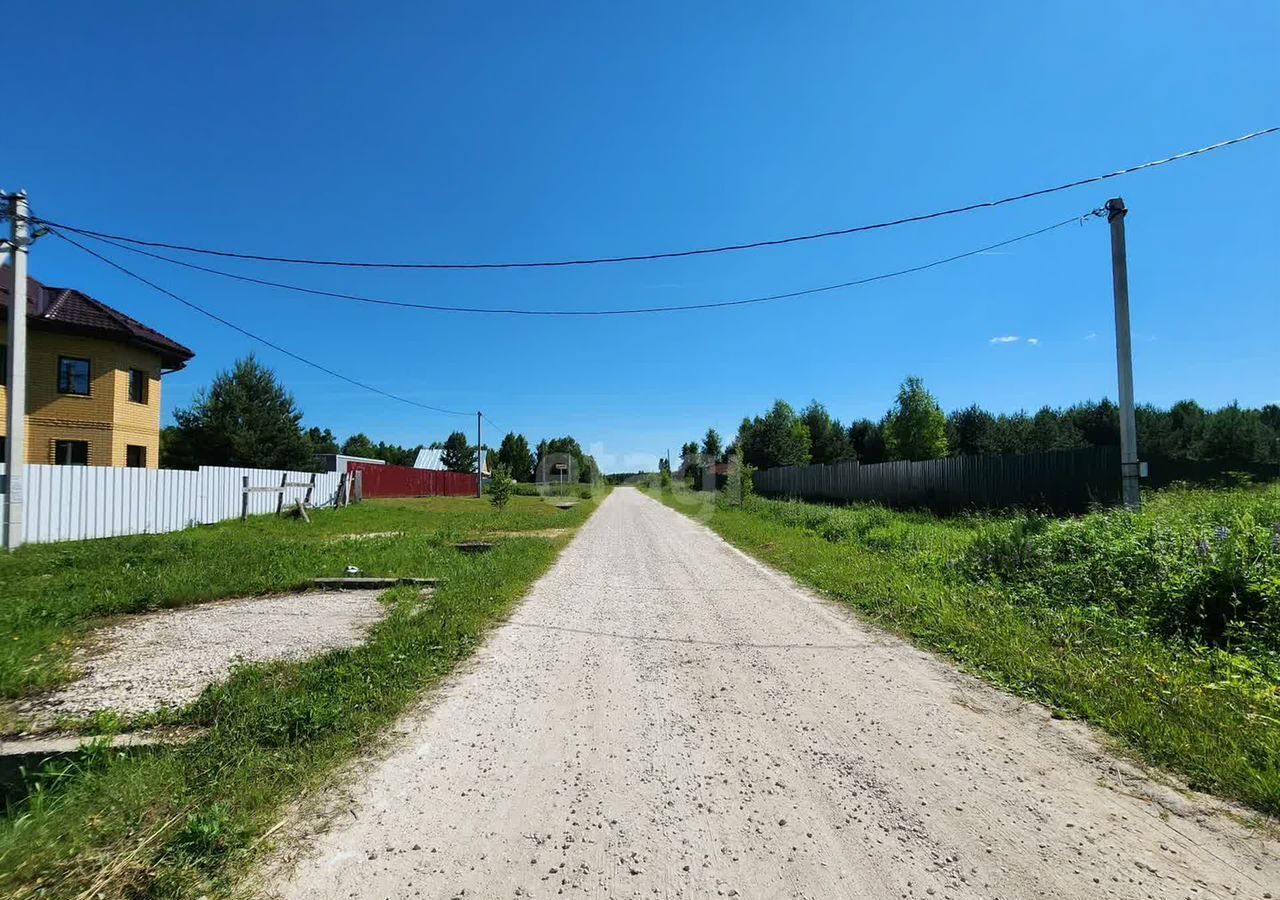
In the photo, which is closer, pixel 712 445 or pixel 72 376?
pixel 72 376

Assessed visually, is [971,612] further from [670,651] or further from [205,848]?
[205,848]

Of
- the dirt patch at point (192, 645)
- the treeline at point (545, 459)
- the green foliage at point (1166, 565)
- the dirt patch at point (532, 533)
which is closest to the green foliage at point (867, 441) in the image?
the treeline at point (545, 459)

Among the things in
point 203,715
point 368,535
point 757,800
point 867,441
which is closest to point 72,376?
point 368,535

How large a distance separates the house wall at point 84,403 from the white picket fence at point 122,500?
498 cm

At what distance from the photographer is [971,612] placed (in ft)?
21.8

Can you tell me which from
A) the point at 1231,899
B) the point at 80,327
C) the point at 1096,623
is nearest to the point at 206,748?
the point at 1231,899

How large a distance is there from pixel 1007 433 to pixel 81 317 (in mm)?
68586

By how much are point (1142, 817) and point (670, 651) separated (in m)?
3.65

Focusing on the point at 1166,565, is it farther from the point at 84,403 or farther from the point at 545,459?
the point at 545,459

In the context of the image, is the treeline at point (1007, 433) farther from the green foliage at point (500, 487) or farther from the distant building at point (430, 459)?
the distant building at point (430, 459)

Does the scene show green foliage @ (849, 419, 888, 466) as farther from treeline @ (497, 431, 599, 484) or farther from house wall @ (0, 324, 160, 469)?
house wall @ (0, 324, 160, 469)

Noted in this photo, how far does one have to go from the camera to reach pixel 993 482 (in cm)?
1570

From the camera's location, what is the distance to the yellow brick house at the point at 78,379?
19062 millimetres

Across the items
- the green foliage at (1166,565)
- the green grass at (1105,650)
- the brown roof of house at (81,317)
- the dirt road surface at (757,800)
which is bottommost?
the dirt road surface at (757,800)
